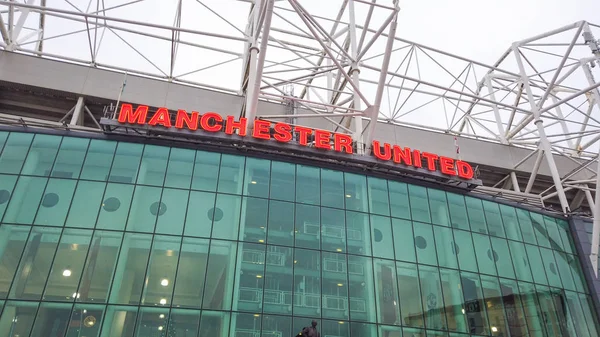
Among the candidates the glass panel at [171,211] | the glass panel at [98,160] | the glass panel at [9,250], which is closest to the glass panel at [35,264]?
the glass panel at [9,250]

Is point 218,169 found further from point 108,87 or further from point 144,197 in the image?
point 108,87

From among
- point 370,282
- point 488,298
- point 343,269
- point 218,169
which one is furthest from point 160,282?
point 488,298

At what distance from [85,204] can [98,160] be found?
2745mm

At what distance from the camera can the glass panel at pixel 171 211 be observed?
76.5ft

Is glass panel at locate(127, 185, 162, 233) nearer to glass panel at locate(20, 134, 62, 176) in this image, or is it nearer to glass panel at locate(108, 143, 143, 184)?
glass panel at locate(108, 143, 143, 184)

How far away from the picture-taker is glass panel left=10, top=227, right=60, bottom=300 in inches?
805

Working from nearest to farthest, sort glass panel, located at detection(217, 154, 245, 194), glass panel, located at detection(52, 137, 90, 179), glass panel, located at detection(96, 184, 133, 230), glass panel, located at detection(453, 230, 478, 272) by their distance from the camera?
glass panel, located at detection(96, 184, 133, 230)
glass panel, located at detection(52, 137, 90, 179)
glass panel, located at detection(217, 154, 245, 194)
glass panel, located at detection(453, 230, 478, 272)

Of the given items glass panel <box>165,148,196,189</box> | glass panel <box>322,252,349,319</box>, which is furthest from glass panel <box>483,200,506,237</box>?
glass panel <box>165,148,196,189</box>

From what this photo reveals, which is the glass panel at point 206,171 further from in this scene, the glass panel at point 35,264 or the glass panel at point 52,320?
the glass panel at point 52,320

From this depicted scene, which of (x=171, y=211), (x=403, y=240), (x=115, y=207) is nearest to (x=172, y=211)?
(x=171, y=211)

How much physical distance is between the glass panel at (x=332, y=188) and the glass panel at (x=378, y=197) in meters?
1.90

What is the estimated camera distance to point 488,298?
26.6 m

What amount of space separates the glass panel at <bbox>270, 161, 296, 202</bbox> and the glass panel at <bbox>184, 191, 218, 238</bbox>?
3475 millimetres

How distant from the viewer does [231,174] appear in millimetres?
25766
